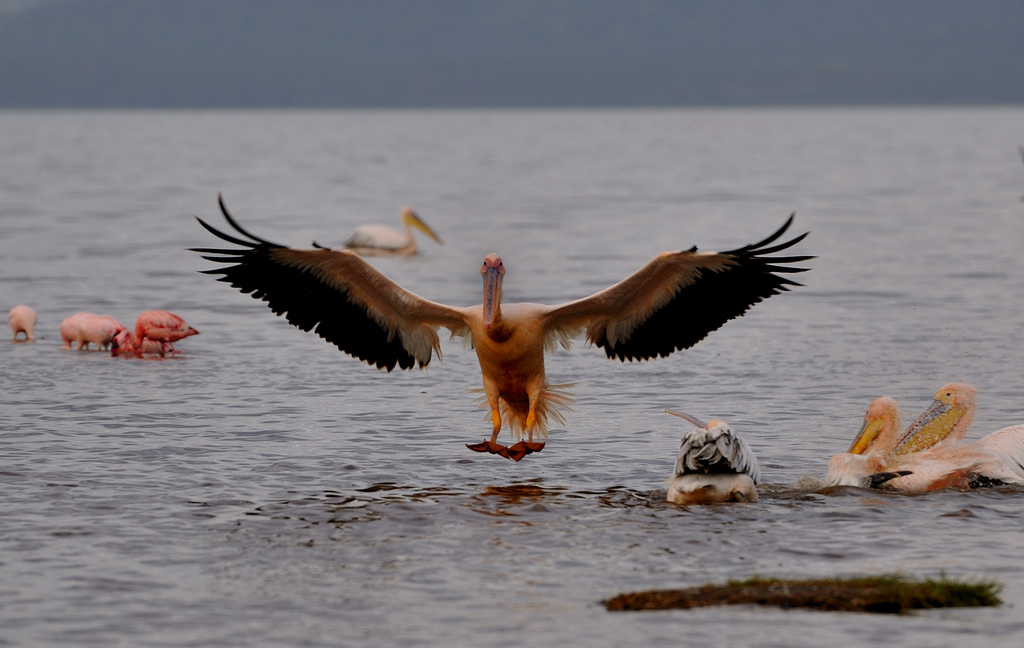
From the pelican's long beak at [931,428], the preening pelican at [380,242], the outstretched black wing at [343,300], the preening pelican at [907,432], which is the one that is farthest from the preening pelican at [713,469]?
the preening pelican at [380,242]

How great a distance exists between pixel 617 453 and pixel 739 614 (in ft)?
12.4

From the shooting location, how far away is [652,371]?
13844 mm

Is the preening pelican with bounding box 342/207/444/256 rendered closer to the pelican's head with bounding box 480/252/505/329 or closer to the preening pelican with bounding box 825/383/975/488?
the pelican's head with bounding box 480/252/505/329

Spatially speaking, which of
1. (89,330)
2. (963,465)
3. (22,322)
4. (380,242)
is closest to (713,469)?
(963,465)

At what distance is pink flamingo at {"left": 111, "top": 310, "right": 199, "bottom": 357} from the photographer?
14531 mm

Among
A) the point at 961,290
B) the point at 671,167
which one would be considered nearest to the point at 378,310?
the point at 961,290

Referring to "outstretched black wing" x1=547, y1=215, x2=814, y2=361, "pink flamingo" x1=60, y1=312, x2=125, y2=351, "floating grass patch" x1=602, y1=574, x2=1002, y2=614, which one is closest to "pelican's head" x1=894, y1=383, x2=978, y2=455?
"outstretched black wing" x1=547, y1=215, x2=814, y2=361

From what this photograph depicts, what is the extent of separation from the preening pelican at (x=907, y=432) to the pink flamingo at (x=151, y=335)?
7.23 m

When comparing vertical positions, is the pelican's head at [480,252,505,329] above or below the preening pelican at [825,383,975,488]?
above

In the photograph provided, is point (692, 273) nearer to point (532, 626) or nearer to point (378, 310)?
point (378, 310)

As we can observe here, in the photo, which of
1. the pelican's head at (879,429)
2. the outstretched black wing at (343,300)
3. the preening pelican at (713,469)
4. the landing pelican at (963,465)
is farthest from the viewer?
the outstretched black wing at (343,300)

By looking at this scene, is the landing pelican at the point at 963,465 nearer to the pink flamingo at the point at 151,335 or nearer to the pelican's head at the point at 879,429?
the pelican's head at the point at 879,429

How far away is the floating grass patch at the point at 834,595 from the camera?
22.6ft

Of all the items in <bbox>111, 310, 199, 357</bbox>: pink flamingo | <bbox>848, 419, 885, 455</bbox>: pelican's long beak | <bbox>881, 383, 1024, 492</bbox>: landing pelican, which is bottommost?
<bbox>881, 383, 1024, 492</bbox>: landing pelican
